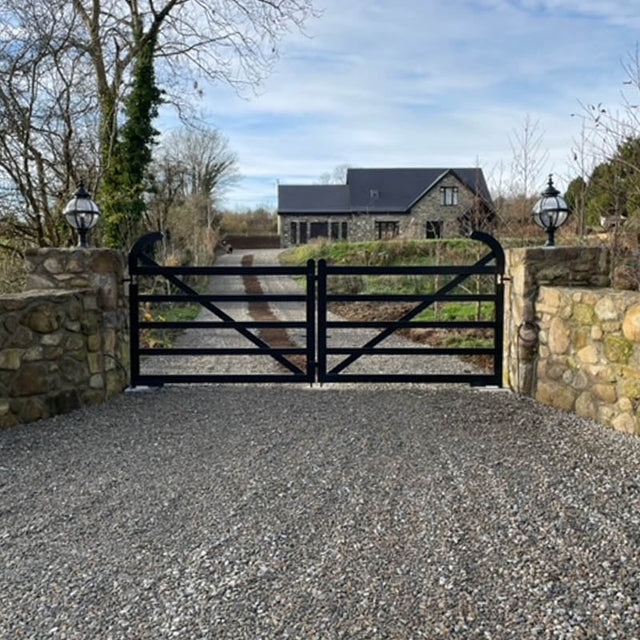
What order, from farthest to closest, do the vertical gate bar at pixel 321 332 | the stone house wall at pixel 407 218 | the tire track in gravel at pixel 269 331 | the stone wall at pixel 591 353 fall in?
the stone house wall at pixel 407 218 < the tire track in gravel at pixel 269 331 < the vertical gate bar at pixel 321 332 < the stone wall at pixel 591 353

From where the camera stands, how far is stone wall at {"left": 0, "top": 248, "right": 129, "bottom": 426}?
446 cm

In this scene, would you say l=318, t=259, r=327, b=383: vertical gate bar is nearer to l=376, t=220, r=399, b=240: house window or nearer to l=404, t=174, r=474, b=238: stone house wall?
l=404, t=174, r=474, b=238: stone house wall

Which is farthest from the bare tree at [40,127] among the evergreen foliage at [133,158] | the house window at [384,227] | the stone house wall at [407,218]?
the house window at [384,227]

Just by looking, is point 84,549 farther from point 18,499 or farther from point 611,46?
point 611,46

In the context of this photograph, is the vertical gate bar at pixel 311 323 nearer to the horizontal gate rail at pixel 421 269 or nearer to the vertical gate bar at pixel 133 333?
the horizontal gate rail at pixel 421 269

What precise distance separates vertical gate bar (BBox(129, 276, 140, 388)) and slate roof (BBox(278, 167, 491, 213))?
30887 mm

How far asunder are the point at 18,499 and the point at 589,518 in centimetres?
307

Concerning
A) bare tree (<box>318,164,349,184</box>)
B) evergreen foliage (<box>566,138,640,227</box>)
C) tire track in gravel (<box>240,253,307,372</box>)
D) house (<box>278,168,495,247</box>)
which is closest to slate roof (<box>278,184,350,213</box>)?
house (<box>278,168,495,247</box>)

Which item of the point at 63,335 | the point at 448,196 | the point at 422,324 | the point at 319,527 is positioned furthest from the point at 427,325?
the point at 448,196

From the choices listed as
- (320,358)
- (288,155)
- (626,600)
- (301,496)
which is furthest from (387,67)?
(288,155)

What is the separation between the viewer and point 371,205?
35.7m

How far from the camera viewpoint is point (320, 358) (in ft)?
18.9

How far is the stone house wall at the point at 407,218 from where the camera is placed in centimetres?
3369

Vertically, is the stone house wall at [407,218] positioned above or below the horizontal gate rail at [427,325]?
above
